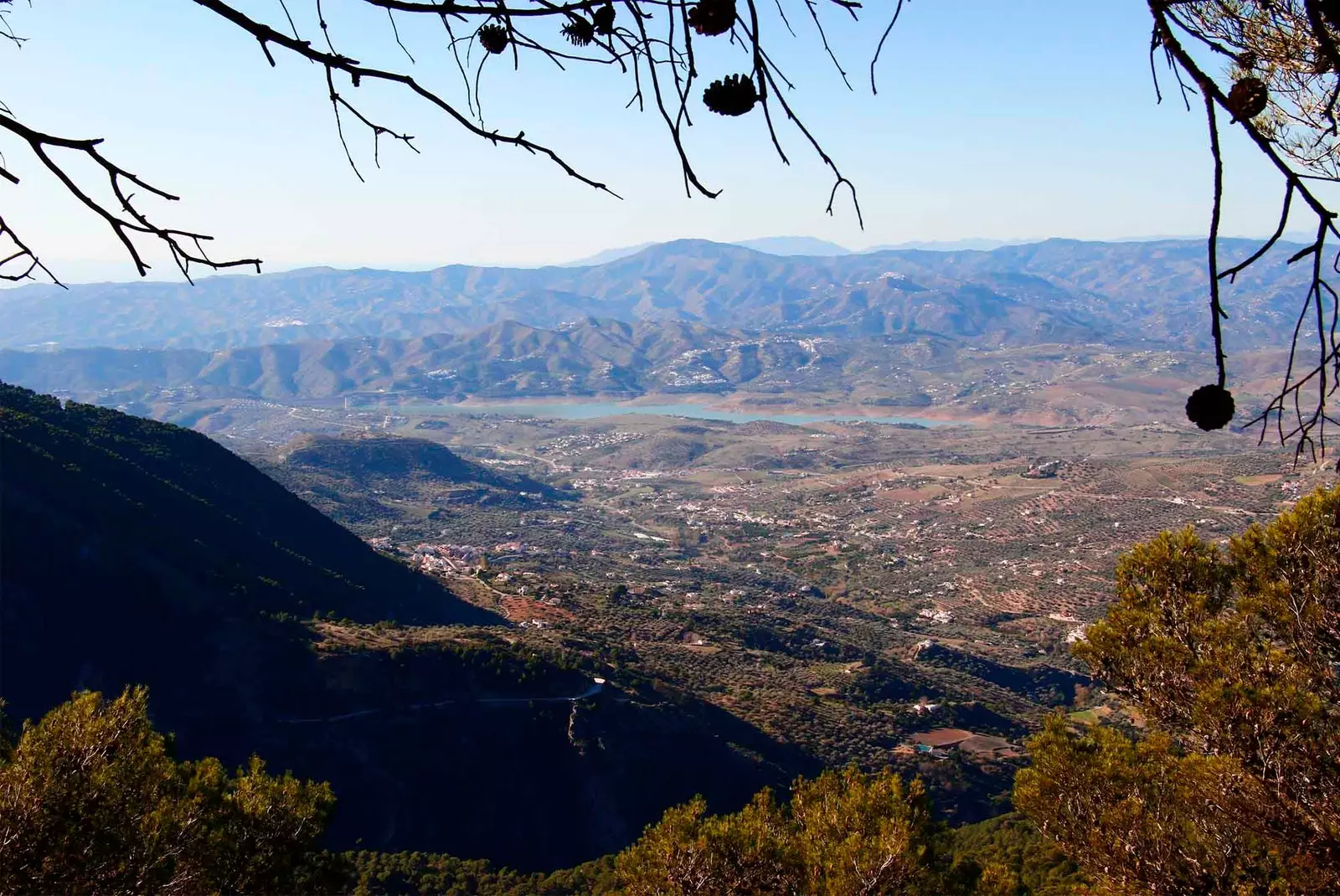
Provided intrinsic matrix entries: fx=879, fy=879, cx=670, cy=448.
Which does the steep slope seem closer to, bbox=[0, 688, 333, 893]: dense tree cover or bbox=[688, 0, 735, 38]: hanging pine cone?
bbox=[0, 688, 333, 893]: dense tree cover

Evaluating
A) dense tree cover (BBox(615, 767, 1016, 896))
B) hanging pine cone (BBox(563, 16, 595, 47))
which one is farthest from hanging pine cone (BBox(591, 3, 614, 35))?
dense tree cover (BBox(615, 767, 1016, 896))

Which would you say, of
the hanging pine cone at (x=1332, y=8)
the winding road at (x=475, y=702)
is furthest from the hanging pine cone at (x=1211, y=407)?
the winding road at (x=475, y=702)

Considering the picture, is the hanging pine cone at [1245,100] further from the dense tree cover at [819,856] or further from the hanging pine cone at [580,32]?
the dense tree cover at [819,856]

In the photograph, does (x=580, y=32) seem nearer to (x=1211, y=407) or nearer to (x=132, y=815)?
(x=1211, y=407)

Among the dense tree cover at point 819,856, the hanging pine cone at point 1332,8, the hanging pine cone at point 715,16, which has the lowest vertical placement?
the dense tree cover at point 819,856

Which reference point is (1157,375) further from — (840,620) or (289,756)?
(289,756)

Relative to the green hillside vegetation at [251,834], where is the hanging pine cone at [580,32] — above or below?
above

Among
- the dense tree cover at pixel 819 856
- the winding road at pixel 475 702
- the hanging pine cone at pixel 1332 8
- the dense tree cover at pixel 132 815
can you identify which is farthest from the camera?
the winding road at pixel 475 702
